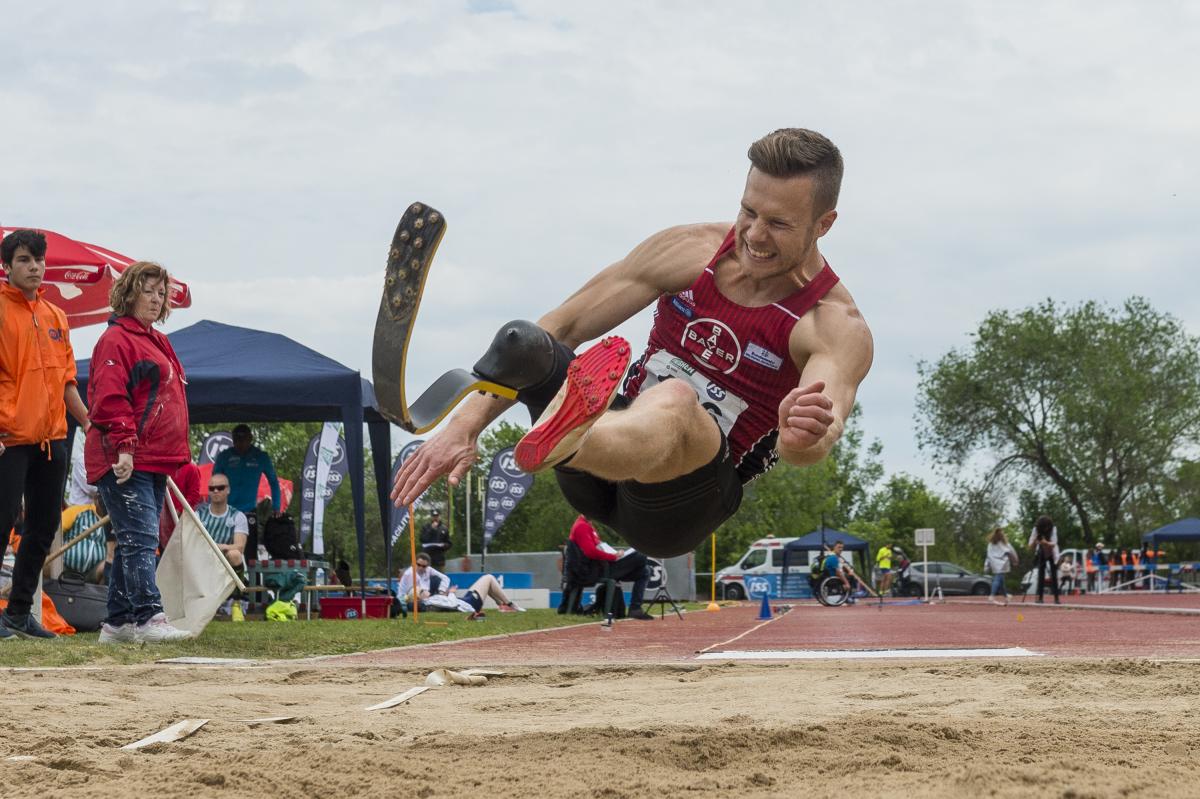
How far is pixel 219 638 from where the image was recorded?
726cm

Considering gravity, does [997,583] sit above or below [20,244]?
below

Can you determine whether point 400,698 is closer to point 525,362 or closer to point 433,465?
point 433,465

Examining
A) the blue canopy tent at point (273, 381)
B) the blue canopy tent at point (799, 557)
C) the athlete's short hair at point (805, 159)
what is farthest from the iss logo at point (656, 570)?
the blue canopy tent at point (799, 557)

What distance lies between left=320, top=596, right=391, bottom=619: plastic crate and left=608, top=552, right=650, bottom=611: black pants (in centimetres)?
223

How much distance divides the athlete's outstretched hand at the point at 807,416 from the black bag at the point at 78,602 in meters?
6.42

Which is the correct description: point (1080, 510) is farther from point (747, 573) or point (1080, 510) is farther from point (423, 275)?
point (423, 275)

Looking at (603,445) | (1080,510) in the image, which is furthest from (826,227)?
(1080,510)

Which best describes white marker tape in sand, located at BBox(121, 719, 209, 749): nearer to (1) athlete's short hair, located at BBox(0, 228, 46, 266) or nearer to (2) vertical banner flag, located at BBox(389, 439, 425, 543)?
(2) vertical banner flag, located at BBox(389, 439, 425, 543)

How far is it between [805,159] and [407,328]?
1.28 meters

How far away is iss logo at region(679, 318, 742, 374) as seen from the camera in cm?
402

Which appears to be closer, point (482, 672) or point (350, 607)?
point (482, 672)

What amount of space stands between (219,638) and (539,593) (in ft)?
42.6

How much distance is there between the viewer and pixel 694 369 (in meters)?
4.09

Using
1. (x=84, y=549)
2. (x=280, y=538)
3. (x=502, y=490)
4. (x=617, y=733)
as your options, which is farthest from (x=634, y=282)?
(x=502, y=490)
